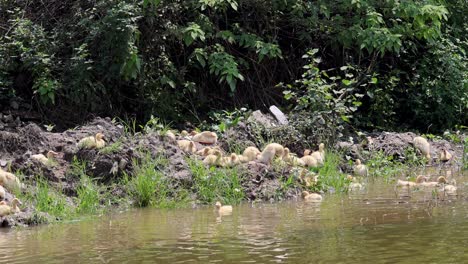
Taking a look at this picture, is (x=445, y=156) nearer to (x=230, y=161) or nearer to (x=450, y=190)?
(x=450, y=190)

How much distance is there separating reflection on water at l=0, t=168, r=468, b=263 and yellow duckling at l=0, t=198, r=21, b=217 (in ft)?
1.42

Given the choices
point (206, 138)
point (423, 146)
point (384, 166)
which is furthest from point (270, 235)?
point (423, 146)

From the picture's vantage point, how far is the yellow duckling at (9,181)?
9680mm

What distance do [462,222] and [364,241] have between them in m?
1.27

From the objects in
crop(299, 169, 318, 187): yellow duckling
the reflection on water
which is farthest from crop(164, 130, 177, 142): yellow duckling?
the reflection on water

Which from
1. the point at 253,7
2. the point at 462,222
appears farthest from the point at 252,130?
the point at 462,222

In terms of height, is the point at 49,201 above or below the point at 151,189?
below

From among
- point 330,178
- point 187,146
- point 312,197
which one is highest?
point 187,146

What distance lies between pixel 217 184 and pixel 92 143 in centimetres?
170

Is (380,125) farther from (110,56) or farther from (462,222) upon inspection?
(462,222)

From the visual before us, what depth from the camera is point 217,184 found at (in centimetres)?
1046

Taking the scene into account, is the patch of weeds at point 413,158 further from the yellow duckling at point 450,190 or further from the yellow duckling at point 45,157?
the yellow duckling at point 45,157

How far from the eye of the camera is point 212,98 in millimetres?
16359

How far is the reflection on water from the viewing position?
660 cm
